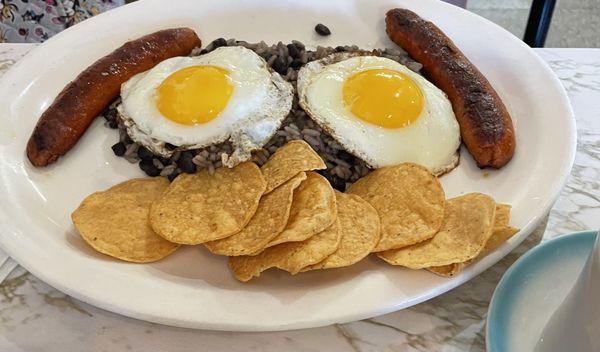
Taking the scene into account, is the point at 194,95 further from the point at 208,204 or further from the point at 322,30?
the point at 322,30

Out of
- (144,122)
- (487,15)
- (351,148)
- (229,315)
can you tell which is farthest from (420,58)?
(487,15)

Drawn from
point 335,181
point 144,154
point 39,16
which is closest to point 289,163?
point 335,181

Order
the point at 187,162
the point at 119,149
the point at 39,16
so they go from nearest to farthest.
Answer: the point at 187,162 < the point at 119,149 < the point at 39,16

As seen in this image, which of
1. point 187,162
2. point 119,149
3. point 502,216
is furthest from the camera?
point 119,149

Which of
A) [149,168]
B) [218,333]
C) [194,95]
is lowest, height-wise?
[218,333]

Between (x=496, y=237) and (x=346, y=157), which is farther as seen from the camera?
(x=346, y=157)

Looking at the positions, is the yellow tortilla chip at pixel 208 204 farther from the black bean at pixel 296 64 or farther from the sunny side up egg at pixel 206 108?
the black bean at pixel 296 64

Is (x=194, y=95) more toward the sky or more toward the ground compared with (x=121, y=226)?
more toward the sky
